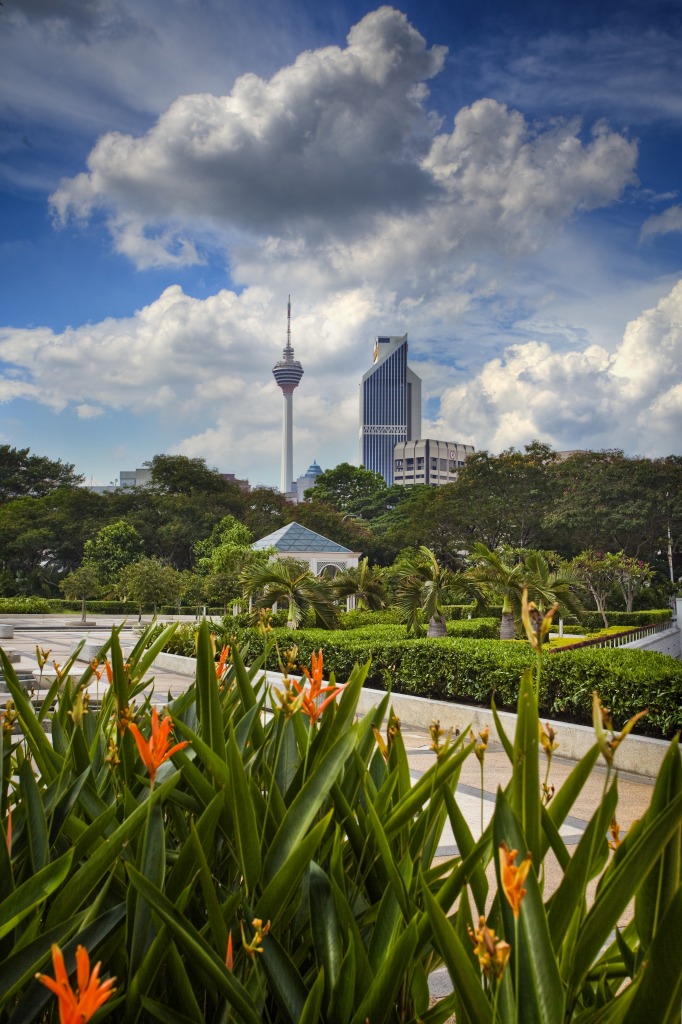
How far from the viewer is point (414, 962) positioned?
114 cm

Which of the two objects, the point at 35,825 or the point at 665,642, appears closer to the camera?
the point at 35,825

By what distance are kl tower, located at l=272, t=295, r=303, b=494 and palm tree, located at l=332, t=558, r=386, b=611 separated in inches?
3789

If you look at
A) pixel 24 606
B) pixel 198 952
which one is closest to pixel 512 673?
pixel 198 952

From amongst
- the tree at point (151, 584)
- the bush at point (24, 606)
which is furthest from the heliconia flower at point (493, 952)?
the bush at point (24, 606)

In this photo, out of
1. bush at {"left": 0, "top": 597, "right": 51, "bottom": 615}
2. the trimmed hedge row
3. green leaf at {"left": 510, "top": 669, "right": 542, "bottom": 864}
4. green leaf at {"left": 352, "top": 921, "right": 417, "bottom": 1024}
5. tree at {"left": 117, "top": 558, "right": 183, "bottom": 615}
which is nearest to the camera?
green leaf at {"left": 352, "top": 921, "right": 417, "bottom": 1024}

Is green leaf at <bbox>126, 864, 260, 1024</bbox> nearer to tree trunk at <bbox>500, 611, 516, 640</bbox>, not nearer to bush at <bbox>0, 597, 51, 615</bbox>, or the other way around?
tree trunk at <bbox>500, 611, 516, 640</bbox>

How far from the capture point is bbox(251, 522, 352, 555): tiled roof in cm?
3284

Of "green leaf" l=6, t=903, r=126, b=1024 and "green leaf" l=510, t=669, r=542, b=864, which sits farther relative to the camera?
"green leaf" l=510, t=669, r=542, b=864

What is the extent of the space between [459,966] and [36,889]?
580 mm

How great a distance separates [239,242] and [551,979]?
32401 mm

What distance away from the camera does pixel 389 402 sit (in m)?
149

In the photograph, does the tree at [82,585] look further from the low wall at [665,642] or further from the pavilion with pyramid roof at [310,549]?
the low wall at [665,642]

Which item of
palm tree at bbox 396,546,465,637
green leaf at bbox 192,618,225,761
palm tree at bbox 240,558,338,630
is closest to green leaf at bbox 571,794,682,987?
green leaf at bbox 192,618,225,761

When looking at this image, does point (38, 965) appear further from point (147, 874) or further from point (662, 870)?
point (662, 870)
